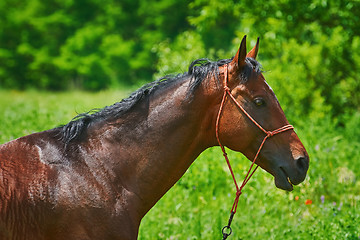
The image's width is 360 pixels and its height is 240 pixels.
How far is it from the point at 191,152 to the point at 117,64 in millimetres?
28149

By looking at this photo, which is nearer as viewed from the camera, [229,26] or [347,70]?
[347,70]

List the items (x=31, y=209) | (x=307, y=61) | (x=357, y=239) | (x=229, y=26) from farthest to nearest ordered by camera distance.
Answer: (x=229, y=26) < (x=307, y=61) < (x=357, y=239) < (x=31, y=209)

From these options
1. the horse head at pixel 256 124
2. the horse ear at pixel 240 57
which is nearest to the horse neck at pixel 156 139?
the horse head at pixel 256 124

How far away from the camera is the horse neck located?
2.55 metres

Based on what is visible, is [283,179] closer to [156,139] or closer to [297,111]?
[156,139]

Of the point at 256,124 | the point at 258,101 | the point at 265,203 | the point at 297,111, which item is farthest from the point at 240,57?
the point at 297,111

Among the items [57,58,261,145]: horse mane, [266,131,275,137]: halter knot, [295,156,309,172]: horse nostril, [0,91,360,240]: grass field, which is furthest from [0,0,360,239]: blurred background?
[295,156,309,172]: horse nostril

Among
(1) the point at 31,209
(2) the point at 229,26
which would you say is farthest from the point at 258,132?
(2) the point at 229,26

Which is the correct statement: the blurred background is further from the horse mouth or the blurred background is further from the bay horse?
the horse mouth

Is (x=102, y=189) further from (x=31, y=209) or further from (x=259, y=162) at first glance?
(x=259, y=162)

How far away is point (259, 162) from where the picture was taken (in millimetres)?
2660

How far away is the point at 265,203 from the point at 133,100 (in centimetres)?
291

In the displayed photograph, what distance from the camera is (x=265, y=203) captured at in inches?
197

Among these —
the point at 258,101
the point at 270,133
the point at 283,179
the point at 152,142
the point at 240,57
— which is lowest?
the point at 283,179
